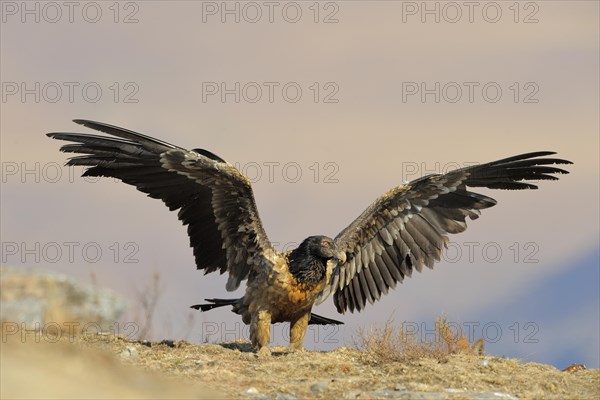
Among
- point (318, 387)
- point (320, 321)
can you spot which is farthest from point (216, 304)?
point (318, 387)

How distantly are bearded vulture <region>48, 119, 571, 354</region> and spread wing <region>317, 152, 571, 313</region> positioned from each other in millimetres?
14

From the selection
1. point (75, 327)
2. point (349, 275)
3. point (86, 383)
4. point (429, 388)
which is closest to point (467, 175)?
point (349, 275)

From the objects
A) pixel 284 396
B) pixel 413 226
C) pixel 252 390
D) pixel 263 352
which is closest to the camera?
pixel 284 396

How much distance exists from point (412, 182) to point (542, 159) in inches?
78.6

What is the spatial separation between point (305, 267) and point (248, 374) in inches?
73.5

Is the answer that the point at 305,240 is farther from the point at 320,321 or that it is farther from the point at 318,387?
the point at 318,387

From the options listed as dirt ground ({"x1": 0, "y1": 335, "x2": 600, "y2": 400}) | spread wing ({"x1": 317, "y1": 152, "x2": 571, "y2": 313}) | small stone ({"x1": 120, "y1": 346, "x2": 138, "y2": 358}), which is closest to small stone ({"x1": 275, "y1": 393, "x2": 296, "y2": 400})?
dirt ground ({"x1": 0, "y1": 335, "x2": 600, "y2": 400})

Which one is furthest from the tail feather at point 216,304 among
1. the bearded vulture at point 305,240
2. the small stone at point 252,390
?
the small stone at point 252,390

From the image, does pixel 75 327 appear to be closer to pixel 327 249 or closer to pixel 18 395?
pixel 327 249

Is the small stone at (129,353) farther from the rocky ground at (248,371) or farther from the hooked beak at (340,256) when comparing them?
the hooked beak at (340,256)

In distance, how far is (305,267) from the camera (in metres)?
11.8

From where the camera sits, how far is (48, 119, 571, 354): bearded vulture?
11.8m

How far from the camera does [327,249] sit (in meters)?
12.0

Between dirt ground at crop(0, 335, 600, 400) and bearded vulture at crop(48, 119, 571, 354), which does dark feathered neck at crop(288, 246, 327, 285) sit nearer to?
bearded vulture at crop(48, 119, 571, 354)
